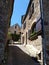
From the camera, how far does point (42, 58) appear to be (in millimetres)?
8633

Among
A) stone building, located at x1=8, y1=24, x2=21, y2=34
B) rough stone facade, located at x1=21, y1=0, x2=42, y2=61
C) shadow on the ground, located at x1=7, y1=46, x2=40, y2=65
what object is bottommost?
shadow on the ground, located at x1=7, y1=46, x2=40, y2=65

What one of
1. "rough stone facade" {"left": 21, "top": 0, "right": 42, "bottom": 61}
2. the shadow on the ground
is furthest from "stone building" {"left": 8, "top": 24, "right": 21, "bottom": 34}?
the shadow on the ground

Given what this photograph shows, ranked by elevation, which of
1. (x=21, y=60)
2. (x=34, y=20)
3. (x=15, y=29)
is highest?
(x=15, y=29)

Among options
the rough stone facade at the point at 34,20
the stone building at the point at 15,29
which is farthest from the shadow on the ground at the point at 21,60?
the stone building at the point at 15,29

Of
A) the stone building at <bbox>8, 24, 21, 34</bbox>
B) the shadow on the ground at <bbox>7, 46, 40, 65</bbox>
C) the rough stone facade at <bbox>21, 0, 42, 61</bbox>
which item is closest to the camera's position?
the shadow on the ground at <bbox>7, 46, 40, 65</bbox>

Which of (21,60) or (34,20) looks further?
(34,20)

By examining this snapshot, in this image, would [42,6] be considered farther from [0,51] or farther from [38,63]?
[0,51]

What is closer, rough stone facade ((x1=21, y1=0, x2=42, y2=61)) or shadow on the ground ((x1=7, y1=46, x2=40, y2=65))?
shadow on the ground ((x1=7, y1=46, x2=40, y2=65))

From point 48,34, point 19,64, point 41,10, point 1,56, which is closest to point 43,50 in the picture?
point 48,34

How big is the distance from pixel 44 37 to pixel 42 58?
1292 mm

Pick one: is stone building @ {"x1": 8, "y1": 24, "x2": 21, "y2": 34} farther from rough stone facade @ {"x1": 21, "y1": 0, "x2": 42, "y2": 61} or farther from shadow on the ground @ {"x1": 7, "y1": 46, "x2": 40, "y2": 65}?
shadow on the ground @ {"x1": 7, "y1": 46, "x2": 40, "y2": 65}

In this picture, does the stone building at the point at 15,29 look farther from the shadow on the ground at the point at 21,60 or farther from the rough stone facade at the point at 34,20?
the shadow on the ground at the point at 21,60

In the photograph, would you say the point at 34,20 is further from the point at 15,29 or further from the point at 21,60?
the point at 15,29

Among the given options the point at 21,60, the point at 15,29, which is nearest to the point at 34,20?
the point at 21,60
